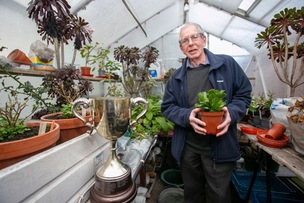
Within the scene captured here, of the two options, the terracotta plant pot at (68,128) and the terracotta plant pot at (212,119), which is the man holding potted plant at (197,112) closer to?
the terracotta plant pot at (212,119)

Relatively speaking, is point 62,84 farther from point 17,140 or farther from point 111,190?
point 111,190

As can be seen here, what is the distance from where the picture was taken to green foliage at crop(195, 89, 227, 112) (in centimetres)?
70

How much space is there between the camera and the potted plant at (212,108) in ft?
2.28

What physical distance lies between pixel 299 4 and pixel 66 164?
295cm

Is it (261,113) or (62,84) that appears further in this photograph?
(261,113)

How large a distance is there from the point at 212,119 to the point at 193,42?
1.85 feet

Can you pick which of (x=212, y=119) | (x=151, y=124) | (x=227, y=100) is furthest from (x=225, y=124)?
(x=151, y=124)

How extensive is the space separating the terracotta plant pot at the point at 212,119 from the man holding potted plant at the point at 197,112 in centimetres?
7

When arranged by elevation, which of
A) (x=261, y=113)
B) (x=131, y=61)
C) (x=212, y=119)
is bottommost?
(x=261, y=113)

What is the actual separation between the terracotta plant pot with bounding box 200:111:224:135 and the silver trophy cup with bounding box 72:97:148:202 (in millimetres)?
385

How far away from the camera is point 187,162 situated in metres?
1.01

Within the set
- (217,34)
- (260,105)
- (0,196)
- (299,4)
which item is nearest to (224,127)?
(0,196)

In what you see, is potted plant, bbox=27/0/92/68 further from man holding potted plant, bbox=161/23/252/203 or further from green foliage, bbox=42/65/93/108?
man holding potted plant, bbox=161/23/252/203

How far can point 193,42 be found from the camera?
971mm
